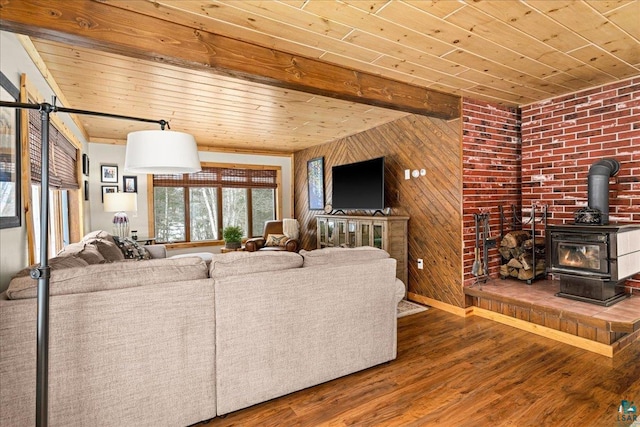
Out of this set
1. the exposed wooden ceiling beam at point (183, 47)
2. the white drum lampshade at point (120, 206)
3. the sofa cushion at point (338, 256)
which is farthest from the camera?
the white drum lampshade at point (120, 206)

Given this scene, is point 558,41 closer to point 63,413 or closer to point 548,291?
point 548,291

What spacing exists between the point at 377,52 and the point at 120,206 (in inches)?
173

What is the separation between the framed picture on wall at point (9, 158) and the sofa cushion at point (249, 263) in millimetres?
1103

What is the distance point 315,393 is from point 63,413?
139 cm

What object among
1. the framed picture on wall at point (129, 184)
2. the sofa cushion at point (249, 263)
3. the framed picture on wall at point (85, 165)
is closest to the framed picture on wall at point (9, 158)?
the sofa cushion at point (249, 263)

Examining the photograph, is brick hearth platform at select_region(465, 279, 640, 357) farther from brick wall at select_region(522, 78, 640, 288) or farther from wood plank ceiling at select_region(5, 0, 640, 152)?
wood plank ceiling at select_region(5, 0, 640, 152)

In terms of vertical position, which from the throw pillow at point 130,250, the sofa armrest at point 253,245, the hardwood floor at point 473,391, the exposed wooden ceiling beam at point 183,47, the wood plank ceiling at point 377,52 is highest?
the wood plank ceiling at point 377,52

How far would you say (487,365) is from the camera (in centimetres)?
267

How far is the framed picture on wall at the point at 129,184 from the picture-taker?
5957mm

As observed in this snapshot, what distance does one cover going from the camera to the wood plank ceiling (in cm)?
208

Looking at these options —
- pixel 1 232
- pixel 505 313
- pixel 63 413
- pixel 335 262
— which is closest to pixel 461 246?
pixel 505 313

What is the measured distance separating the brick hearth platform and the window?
4.60 metres

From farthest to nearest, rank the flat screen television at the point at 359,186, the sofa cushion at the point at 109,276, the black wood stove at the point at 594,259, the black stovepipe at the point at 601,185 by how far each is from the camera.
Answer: the flat screen television at the point at 359,186 < the black stovepipe at the point at 601,185 < the black wood stove at the point at 594,259 < the sofa cushion at the point at 109,276

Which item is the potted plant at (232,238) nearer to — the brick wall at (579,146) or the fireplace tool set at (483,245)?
the fireplace tool set at (483,245)
